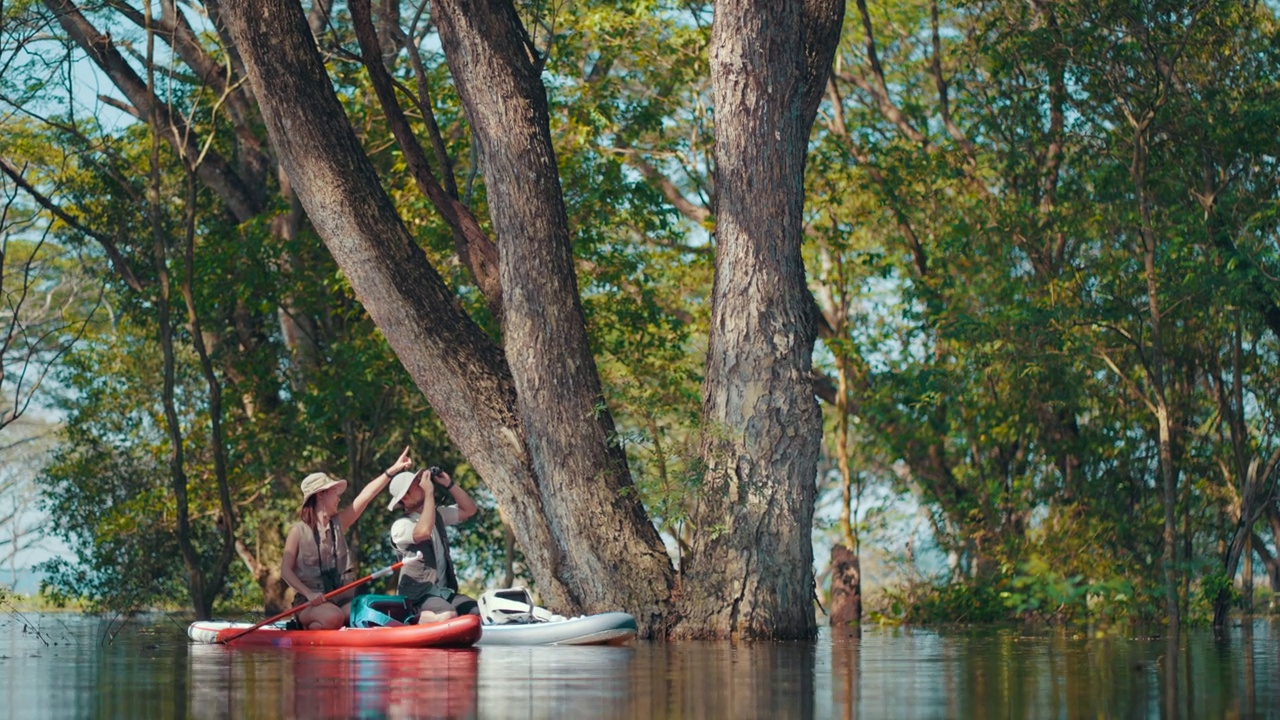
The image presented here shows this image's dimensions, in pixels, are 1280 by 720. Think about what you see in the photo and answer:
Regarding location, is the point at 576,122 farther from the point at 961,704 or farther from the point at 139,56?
the point at 961,704

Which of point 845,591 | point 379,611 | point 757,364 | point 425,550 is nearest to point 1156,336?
point 845,591

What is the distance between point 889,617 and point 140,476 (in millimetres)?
10150

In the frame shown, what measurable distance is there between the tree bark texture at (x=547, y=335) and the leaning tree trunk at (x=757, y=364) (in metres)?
0.59

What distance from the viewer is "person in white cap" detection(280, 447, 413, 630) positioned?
10641 millimetres

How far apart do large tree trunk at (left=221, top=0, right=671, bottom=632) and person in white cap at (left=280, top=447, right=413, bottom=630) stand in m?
1.18

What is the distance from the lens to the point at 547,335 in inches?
448

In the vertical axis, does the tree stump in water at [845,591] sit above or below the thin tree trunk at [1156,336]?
below

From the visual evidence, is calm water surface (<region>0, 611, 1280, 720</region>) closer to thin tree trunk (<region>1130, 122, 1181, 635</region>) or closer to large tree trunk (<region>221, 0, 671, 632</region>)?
large tree trunk (<region>221, 0, 671, 632</region>)

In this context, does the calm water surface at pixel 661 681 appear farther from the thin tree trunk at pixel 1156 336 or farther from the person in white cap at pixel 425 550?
the thin tree trunk at pixel 1156 336

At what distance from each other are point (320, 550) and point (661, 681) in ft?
16.8

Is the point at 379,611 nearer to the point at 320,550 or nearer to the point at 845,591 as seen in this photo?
the point at 320,550

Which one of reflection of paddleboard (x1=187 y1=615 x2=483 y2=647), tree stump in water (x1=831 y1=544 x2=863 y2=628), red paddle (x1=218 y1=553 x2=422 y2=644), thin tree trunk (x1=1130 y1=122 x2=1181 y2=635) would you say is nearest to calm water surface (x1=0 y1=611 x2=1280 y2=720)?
reflection of paddleboard (x1=187 y1=615 x2=483 y2=647)

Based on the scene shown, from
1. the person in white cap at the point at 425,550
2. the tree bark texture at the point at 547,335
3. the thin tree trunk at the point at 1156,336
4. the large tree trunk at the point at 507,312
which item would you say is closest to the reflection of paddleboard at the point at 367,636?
the person in white cap at the point at 425,550

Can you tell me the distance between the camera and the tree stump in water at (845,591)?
15156mm
